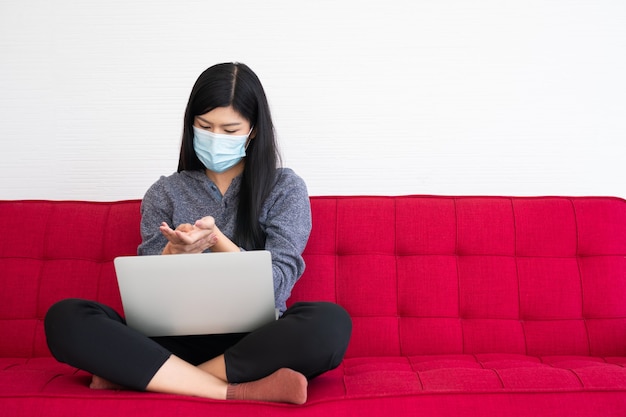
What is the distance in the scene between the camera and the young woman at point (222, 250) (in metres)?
1.45

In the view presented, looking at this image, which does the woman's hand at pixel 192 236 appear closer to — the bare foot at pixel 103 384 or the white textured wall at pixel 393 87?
the bare foot at pixel 103 384

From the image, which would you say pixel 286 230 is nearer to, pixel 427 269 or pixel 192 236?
pixel 192 236

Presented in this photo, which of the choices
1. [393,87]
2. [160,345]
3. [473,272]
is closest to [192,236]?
[160,345]

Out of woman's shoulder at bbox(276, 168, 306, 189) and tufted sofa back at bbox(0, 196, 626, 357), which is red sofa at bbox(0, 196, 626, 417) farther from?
woman's shoulder at bbox(276, 168, 306, 189)

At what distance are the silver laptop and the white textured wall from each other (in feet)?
3.34

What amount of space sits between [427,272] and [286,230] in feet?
1.53

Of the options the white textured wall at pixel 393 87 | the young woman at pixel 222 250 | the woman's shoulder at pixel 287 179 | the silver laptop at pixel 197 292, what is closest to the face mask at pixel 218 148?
the young woman at pixel 222 250

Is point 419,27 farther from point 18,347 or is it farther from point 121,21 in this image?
point 18,347

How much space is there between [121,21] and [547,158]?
1.69m

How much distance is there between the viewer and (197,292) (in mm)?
1506

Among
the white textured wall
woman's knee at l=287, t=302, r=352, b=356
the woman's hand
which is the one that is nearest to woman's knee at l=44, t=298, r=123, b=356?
the woman's hand

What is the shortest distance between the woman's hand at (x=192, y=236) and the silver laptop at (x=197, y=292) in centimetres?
10

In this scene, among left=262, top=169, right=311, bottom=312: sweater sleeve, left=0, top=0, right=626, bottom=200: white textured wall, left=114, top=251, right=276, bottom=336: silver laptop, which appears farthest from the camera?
left=0, top=0, right=626, bottom=200: white textured wall

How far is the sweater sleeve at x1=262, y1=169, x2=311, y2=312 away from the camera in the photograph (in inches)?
71.0
